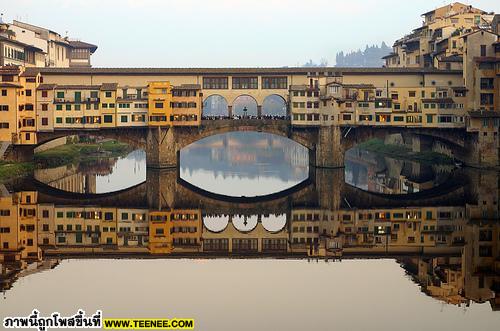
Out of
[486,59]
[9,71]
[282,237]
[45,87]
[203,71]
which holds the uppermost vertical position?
[486,59]

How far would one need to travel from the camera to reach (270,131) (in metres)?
67.1

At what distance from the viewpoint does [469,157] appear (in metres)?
65.5

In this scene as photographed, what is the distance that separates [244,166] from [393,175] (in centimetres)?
2076

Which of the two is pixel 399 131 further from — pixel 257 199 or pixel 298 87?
pixel 257 199

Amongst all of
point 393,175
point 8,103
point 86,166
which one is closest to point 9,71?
point 8,103

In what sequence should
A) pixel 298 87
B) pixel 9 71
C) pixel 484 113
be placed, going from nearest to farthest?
pixel 9 71 → pixel 484 113 → pixel 298 87

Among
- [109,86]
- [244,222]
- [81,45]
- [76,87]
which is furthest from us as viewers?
[81,45]

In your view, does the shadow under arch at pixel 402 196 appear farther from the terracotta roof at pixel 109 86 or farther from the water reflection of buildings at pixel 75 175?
the terracotta roof at pixel 109 86

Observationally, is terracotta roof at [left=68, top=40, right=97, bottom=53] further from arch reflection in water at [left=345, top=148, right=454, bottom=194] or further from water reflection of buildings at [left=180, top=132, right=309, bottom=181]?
arch reflection in water at [left=345, top=148, right=454, bottom=194]

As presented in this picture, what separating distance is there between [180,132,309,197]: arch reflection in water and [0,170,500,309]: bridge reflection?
25.5ft

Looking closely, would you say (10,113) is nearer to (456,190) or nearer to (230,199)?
(230,199)

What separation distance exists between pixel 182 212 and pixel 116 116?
2461 centimetres

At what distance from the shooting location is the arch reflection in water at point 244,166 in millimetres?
60312

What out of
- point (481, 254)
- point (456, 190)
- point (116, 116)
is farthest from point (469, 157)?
point (481, 254)
